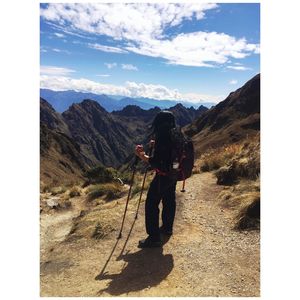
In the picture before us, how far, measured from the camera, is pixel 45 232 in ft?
44.1

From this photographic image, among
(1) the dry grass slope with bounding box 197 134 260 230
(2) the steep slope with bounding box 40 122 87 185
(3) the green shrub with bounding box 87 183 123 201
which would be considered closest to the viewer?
(1) the dry grass slope with bounding box 197 134 260 230

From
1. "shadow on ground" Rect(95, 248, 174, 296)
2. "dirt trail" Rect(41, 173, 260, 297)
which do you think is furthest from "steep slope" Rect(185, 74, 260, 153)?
→ "shadow on ground" Rect(95, 248, 174, 296)

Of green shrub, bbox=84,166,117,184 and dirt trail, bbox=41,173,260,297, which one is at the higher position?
green shrub, bbox=84,166,117,184

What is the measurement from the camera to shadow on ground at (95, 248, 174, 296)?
6.91 metres

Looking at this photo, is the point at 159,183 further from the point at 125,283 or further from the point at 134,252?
the point at 125,283

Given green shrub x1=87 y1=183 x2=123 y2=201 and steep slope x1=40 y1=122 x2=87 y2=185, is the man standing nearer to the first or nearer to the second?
green shrub x1=87 y1=183 x2=123 y2=201

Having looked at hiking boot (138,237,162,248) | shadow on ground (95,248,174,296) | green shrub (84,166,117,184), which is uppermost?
green shrub (84,166,117,184)

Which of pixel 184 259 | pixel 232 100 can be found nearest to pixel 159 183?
pixel 184 259

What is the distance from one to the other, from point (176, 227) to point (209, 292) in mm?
3344

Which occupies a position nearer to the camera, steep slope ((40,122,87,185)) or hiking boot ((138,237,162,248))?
hiking boot ((138,237,162,248))

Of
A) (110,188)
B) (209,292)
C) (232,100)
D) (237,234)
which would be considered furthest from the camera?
(232,100)

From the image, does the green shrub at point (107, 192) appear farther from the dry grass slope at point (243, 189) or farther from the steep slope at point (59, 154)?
the steep slope at point (59, 154)

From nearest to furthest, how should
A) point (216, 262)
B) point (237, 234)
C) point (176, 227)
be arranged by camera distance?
point (216, 262) < point (237, 234) < point (176, 227)

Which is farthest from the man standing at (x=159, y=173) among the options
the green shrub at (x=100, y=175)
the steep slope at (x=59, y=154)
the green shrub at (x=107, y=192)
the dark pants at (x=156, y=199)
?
the steep slope at (x=59, y=154)
